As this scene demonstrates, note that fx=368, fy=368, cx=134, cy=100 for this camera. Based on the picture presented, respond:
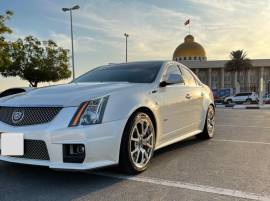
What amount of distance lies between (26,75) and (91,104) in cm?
3604

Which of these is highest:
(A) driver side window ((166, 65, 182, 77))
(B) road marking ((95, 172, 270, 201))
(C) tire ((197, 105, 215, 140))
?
(A) driver side window ((166, 65, 182, 77))

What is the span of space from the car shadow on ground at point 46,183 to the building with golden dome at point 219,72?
250ft

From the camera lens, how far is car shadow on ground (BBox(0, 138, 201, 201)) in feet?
11.9

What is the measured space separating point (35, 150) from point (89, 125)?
620 mm

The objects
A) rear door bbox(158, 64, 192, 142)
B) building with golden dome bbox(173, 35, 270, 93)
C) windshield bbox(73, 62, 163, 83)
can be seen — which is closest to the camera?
rear door bbox(158, 64, 192, 142)

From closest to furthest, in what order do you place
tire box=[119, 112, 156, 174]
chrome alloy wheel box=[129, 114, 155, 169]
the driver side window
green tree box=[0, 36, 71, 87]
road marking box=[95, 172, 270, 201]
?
road marking box=[95, 172, 270, 201] → tire box=[119, 112, 156, 174] → chrome alloy wheel box=[129, 114, 155, 169] → the driver side window → green tree box=[0, 36, 71, 87]

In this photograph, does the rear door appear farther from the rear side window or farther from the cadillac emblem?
the cadillac emblem

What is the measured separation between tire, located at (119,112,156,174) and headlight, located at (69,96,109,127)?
415 millimetres

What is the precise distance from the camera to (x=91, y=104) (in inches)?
156

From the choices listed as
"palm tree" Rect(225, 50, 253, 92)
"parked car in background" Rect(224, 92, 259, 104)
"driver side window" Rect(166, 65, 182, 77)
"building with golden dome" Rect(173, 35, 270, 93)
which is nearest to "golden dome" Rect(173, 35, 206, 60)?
"building with golden dome" Rect(173, 35, 270, 93)

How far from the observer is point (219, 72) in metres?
87.2

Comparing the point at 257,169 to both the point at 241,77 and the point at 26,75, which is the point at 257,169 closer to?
the point at 26,75

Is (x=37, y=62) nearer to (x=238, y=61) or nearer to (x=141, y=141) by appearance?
(x=141, y=141)

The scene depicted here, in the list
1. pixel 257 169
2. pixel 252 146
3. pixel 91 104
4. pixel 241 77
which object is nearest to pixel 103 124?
pixel 91 104
